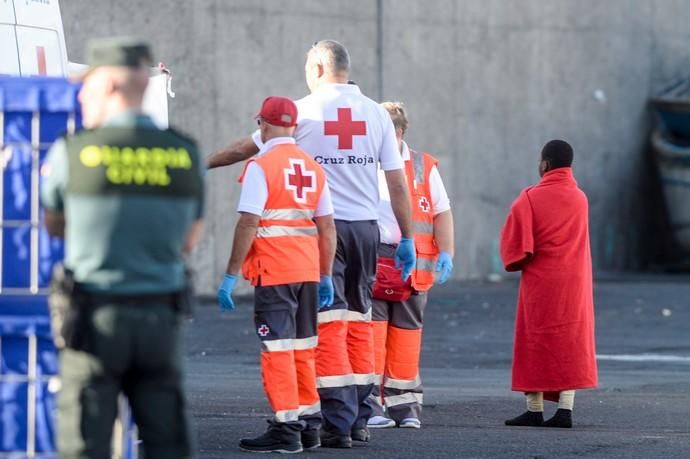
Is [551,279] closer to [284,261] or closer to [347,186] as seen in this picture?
[347,186]

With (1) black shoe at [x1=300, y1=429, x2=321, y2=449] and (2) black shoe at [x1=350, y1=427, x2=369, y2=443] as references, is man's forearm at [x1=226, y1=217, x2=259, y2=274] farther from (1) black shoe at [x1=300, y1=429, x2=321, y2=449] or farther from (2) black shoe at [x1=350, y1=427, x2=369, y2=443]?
(2) black shoe at [x1=350, y1=427, x2=369, y2=443]

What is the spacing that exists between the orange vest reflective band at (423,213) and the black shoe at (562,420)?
103 centimetres

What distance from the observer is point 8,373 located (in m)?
5.87

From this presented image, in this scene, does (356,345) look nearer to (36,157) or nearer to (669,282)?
(36,157)

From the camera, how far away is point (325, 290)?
8609 mm

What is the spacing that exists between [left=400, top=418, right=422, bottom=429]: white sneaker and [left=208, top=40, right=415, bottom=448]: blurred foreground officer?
2.39 ft

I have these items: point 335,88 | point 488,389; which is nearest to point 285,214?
point 335,88

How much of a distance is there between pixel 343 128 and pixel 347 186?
0.29 meters

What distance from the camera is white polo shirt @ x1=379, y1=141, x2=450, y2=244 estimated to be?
9914 mm

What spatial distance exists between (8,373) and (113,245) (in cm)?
98

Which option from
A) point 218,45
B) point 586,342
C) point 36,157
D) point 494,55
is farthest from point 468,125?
point 36,157

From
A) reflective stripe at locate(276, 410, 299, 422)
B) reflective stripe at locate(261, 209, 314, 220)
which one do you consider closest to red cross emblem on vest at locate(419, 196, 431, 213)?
reflective stripe at locate(261, 209, 314, 220)

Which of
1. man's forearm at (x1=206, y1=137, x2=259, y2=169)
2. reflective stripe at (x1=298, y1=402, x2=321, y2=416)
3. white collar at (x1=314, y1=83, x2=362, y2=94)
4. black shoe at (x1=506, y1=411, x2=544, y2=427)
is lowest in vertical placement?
black shoe at (x1=506, y1=411, x2=544, y2=427)

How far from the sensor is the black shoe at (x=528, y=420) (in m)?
10.1
